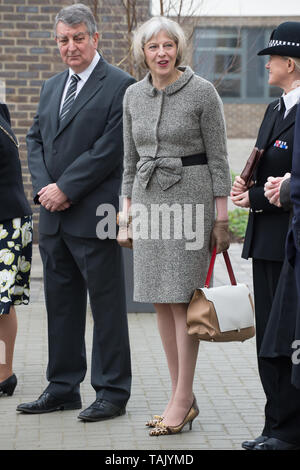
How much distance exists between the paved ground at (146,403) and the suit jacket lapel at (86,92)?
5.29 feet

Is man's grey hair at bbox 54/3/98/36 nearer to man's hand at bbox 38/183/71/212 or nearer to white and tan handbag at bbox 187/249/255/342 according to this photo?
man's hand at bbox 38/183/71/212

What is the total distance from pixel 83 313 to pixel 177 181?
1.15 metres

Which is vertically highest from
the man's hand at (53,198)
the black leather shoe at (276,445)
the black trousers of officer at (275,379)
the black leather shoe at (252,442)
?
the man's hand at (53,198)

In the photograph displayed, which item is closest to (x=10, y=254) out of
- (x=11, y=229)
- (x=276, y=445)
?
(x=11, y=229)

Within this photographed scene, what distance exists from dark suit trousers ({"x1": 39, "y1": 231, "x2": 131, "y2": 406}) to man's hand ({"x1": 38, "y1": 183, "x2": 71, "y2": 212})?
176mm

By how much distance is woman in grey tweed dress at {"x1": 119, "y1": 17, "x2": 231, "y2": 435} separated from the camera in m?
4.79

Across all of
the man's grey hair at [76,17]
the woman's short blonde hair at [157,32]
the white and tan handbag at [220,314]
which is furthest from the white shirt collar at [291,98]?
the man's grey hair at [76,17]

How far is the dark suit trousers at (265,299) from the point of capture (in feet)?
14.7

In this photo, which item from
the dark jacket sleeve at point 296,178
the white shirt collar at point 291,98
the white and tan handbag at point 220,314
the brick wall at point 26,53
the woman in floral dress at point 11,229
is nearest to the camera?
the dark jacket sleeve at point 296,178

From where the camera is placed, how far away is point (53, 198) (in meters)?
5.16

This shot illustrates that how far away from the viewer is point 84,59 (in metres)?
5.22

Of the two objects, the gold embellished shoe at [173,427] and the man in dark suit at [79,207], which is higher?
the man in dark suit at [79,207]

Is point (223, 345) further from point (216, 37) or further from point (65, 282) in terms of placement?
point (216, 37)

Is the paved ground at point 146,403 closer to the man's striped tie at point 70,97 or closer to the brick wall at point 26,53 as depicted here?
the man's striped tie at point 70,97
